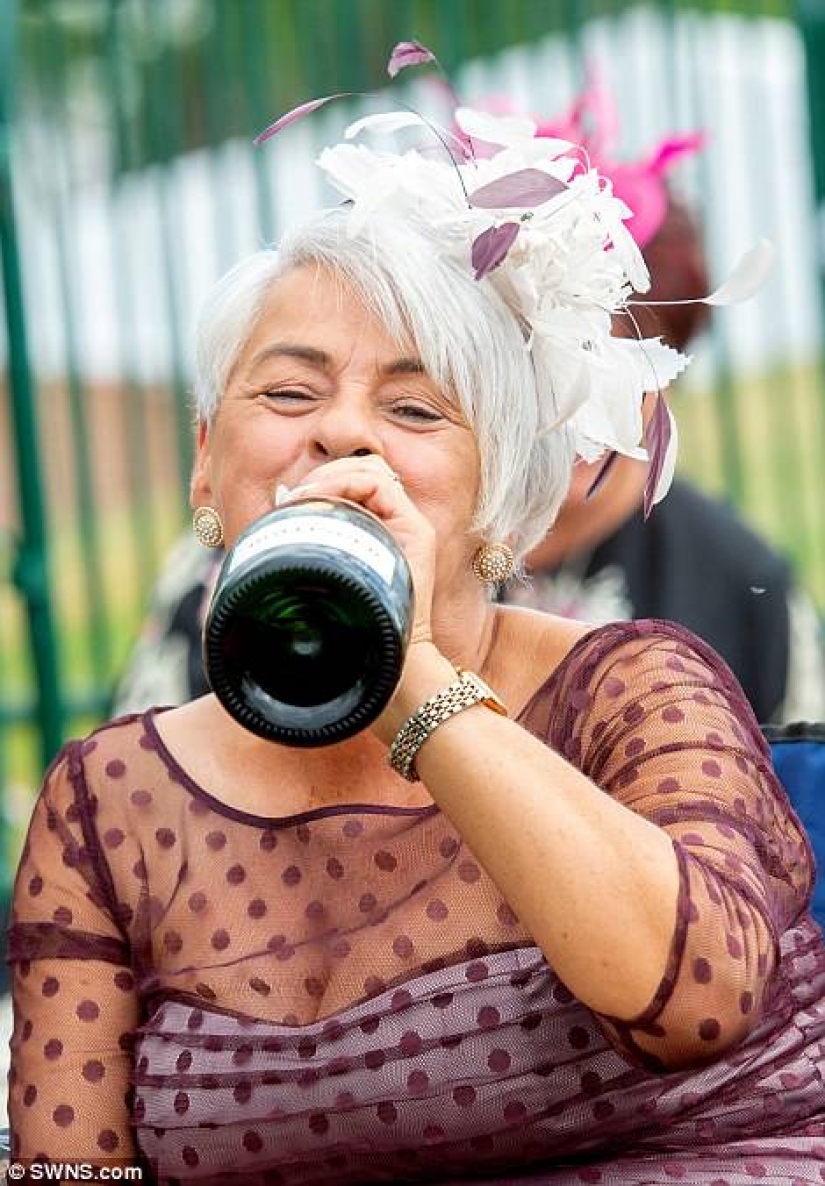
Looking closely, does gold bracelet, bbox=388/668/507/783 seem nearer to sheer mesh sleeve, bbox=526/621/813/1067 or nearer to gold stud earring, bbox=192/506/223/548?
sheer mesh sleeve, bbox=526/621/813/1067

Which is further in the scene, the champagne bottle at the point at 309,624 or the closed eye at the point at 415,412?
the closed eye at the point at 415,412

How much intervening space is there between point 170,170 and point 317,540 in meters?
4.04

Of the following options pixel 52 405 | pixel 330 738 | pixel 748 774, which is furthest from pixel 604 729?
pixel 52 405

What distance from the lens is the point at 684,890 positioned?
1.89 metres

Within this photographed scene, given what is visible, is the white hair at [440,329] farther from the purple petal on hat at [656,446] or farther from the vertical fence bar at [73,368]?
the vertical fence bar at [73,368]

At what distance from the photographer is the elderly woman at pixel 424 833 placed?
6.59 ft

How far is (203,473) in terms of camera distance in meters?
2.45

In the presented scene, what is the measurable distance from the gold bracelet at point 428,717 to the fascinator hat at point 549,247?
46 cm

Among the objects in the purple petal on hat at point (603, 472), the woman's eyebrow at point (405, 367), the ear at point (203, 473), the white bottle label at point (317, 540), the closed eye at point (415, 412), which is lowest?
the white bottle label at point (317, 540)

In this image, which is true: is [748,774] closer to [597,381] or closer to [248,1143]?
[597,381]

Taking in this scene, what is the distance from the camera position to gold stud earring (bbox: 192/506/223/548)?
2.40m

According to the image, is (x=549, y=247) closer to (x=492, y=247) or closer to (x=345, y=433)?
(x=492, y=247)

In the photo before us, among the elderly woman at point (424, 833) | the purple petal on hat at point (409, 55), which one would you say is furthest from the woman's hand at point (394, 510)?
the purple petal on hat at point (409, 55)

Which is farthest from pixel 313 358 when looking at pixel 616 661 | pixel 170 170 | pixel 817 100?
pixel 817 100
